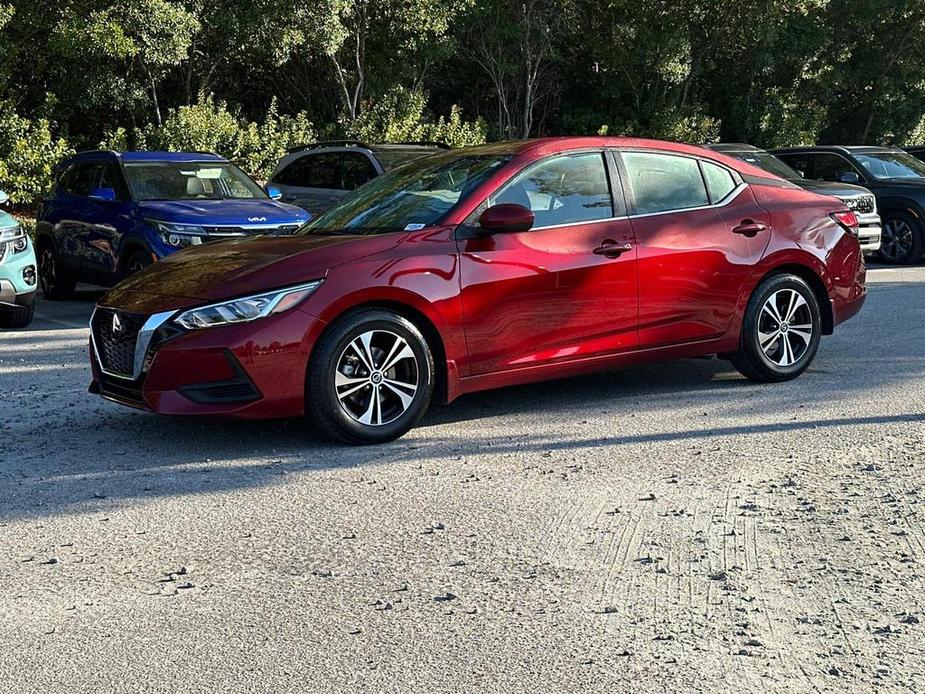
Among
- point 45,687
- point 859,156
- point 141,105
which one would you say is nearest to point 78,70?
point 141,105

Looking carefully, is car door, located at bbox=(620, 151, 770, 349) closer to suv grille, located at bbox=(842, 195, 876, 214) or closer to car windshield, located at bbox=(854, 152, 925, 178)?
suv grille, located at bbox=(842, 195, 876, 214)

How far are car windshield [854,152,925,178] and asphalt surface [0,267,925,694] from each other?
11437 mm

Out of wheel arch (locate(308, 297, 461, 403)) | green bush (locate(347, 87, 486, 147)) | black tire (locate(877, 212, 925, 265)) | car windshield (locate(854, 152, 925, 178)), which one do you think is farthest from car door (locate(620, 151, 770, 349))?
green bush (locate(347, 87, 486, 147))

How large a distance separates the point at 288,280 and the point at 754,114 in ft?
100

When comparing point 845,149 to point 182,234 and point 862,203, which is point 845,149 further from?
point 182,234

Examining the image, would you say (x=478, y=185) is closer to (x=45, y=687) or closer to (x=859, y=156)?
(x=45, y=687)

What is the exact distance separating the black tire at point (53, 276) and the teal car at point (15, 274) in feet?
7.51

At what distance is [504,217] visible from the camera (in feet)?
22.4

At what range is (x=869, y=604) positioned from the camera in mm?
4266

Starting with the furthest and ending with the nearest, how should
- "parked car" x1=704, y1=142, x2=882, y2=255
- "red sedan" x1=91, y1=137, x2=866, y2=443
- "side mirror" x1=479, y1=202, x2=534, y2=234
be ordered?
"parked car" x1=704, y1=142, x2=882, y2=255
"side mirror" x1=479, y1=202, x2=534, y2=234
"red sedan" x1=91, y1=137, x2=866, y2=443

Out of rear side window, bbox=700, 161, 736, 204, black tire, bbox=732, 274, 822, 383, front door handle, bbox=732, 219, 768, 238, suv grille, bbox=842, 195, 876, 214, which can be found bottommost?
black tire, bbox=732, 274, 822, 383

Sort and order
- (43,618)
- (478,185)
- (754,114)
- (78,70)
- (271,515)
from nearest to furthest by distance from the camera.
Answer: (43,618) < (271,515) < (478,185) < (78,70) < (754,114)

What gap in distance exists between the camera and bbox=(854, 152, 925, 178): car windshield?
18.5m

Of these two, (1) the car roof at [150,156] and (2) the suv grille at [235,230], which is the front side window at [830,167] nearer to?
(1) the car roof at [150,156]
